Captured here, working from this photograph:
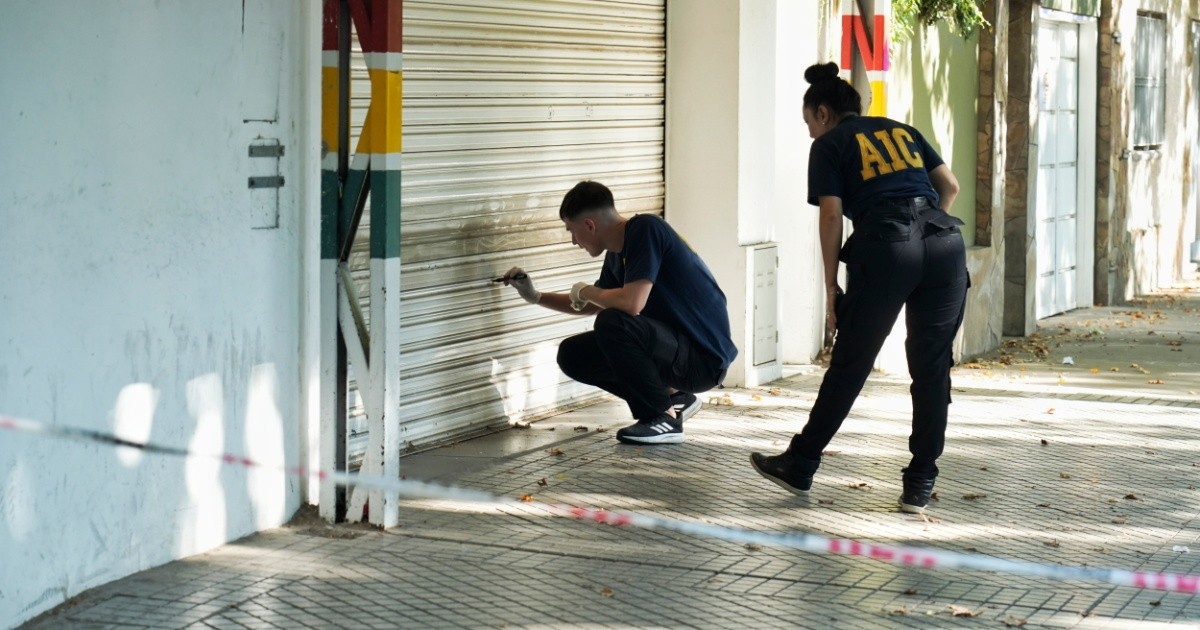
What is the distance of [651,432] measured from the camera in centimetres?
A: 853

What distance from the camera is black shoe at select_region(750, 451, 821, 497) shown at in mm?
7230

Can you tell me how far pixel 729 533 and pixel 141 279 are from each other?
2147 mm

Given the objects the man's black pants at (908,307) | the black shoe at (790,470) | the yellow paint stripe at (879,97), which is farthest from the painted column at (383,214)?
the yellow paint stripe at (879,97)

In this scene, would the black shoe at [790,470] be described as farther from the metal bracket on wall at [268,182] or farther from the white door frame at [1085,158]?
the white door frame at [1085,158]

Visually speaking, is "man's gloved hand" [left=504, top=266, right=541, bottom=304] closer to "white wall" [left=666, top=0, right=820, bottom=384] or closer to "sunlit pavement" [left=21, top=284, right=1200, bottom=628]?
"sunlit pavement" [left=21, top=284, right=1200, bottom=628]

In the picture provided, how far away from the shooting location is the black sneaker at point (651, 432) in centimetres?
852

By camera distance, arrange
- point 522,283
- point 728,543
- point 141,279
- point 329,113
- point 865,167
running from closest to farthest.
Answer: point 141,279, point 728,543, point 329,113, point 865,167, point 522,283

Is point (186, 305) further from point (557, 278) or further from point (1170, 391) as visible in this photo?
point (1170, 391)

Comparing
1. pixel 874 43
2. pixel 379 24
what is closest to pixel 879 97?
pixel 874 43

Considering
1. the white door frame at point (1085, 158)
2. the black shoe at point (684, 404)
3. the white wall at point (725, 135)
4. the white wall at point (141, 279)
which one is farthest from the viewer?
the white door frame at point (1085, 158)

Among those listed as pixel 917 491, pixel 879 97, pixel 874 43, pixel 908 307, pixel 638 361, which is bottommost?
pixel 917 491

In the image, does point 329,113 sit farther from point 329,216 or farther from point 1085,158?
point 1085,158

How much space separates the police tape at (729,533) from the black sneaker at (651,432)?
1355 millimetres

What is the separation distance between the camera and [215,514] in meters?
6.30
